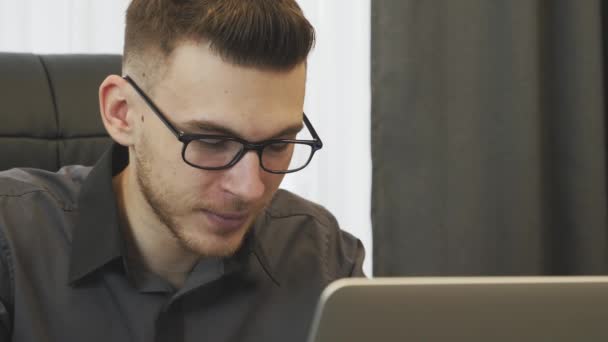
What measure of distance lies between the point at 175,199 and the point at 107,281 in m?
0.17

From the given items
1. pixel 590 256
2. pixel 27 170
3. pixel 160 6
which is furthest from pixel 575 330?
pixel 590 256

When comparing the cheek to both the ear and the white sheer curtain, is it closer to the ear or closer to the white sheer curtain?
the ear

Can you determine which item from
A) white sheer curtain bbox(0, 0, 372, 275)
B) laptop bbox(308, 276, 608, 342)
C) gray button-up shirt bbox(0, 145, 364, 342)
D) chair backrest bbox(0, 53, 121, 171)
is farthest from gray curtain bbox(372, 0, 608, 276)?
laptop bbox(308, 276, 608, 342)

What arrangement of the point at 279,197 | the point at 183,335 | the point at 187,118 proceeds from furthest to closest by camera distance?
the point at 279,197 → the point at 183,335 → the point at 187,118

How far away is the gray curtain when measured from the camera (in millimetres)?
1917

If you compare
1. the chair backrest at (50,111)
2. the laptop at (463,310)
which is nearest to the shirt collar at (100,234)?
the chair backrest at (50,111)

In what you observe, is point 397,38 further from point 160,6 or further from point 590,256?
point 160,6

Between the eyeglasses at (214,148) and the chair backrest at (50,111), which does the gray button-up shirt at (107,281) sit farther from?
the eyeglasses at (214,148)

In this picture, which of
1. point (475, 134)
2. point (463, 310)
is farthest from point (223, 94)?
point (475, 134)

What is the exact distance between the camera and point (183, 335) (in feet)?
3.67

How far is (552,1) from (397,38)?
0.45 m

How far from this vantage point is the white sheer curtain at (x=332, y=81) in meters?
2.04

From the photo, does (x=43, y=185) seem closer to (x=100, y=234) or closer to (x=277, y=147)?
(x=100, y=234)

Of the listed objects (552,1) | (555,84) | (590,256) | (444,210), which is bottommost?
(590,256)
